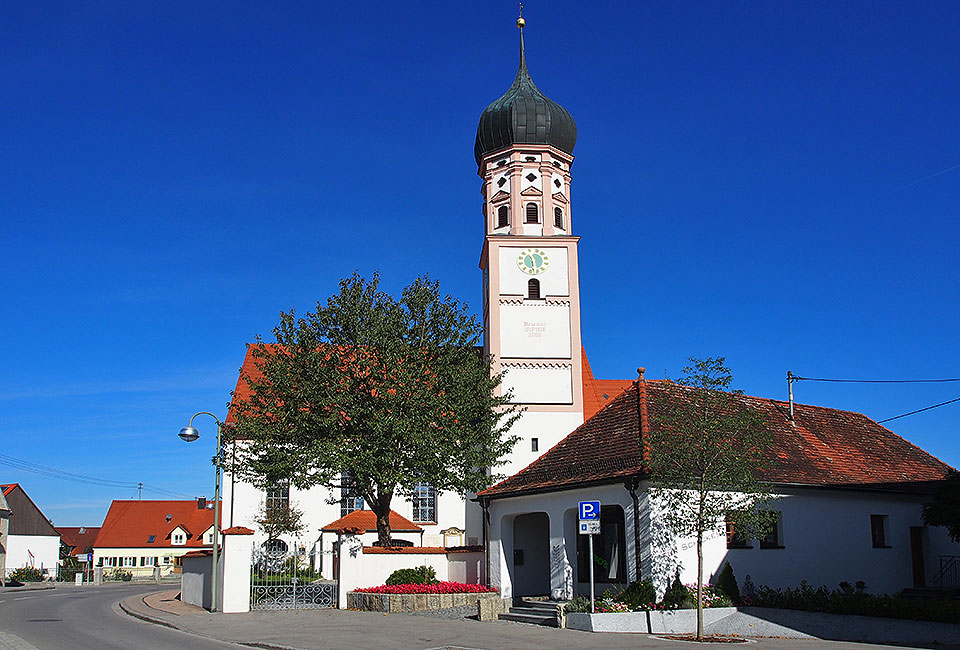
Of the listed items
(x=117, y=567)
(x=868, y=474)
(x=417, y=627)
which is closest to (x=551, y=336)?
(x=868, y=474)

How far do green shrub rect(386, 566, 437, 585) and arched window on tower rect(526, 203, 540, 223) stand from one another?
17944mm

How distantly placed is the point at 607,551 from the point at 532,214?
18099mm

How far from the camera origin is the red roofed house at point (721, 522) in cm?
2295

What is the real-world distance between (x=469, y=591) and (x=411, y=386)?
271 inches

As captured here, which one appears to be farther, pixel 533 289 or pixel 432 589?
pixel 533 289

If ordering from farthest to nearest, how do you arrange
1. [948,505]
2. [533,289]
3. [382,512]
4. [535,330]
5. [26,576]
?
[26,576] < [533,289] < [535,330] < [382,512] < [948,505]

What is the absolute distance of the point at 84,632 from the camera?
21375 millimetres

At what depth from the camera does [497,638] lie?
62.3 feet

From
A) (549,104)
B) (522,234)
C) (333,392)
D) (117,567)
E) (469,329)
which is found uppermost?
(549,104)

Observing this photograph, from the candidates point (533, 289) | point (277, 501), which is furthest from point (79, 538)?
point (533, 289)

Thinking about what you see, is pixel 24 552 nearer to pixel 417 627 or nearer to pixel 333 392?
pixel 333 392

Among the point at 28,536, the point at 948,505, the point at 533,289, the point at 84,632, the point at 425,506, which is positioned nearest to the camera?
the point at 84,632

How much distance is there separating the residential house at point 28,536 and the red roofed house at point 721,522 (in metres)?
60.9

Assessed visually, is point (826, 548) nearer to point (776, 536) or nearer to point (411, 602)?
point (776, 536)
